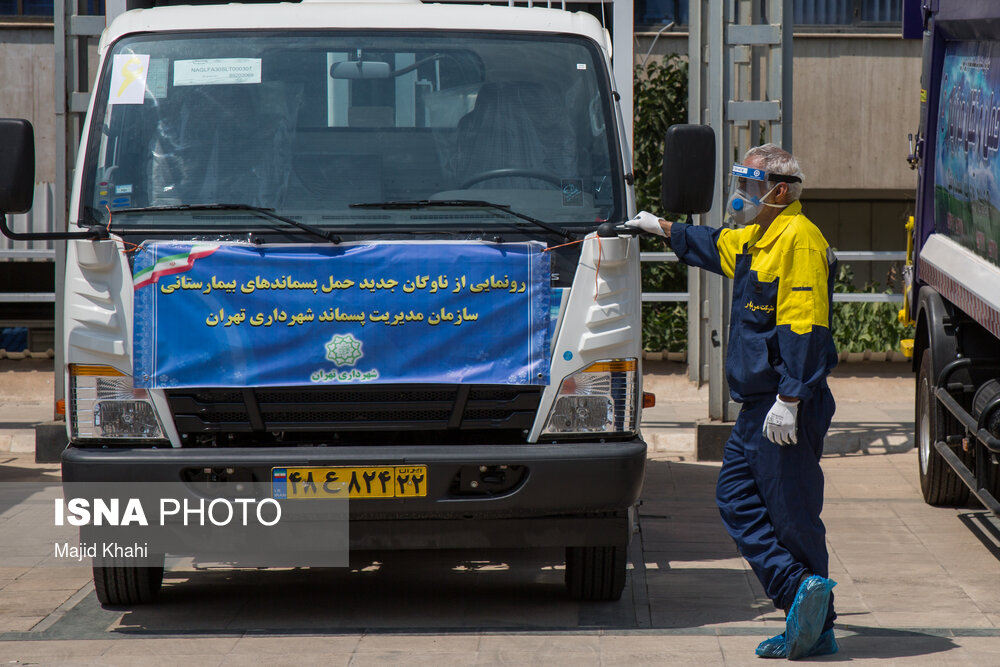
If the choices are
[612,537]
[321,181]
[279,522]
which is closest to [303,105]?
[321,181]

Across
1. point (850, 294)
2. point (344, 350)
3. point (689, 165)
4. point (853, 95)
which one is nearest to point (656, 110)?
point (850, 294)

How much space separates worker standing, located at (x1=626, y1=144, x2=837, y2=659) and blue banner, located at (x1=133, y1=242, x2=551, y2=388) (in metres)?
0.69

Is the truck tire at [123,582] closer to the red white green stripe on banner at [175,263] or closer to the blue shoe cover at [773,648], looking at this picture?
the red white green stripe on banner at [175,263]

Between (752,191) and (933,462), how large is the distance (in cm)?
354

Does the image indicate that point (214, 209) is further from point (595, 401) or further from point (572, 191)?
point (595, 401)

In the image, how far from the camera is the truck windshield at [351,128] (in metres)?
5.74

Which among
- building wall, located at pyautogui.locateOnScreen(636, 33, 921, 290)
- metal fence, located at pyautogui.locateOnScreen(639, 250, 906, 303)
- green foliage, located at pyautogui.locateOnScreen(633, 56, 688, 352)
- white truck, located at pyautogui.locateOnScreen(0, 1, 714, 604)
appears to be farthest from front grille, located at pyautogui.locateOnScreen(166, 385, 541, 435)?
building wall, located at pyautogui.locateOnScreen(636, 33, 921, 290)

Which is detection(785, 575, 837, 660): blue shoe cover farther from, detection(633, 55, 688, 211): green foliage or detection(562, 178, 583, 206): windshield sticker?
detection(633, 55, 688, 211): green foliage

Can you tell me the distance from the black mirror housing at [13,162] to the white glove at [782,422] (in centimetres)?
305

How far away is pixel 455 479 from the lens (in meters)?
5.48

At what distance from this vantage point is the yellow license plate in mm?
5422

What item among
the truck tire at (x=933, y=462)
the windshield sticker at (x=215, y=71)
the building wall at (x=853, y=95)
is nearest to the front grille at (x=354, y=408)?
the windshield sticker at (x=215, y=71)

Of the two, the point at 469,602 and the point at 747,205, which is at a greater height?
the point at 747,205

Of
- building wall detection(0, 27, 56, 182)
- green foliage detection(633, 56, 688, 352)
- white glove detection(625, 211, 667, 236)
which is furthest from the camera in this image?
building wall detection(0, 27, 56, 182)
